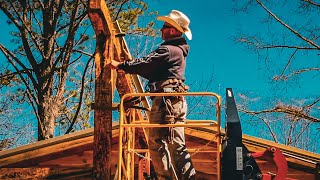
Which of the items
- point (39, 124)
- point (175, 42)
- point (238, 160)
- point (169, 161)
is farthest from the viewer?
point (39, 124)

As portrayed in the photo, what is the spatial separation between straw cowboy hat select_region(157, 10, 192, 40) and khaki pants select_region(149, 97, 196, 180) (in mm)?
775

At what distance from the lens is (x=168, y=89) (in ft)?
15.7

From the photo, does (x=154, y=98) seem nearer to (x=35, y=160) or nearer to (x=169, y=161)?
(x=169, y=161)

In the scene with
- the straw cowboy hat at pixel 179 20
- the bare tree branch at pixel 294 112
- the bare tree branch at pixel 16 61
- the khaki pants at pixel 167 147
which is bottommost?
the khaki pants at pixel 167 147

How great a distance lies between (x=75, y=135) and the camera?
818 cm

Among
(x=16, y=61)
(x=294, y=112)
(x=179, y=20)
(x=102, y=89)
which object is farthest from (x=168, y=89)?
(x=16, y=61)

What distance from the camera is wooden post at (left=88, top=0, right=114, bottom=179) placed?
14.1 ft

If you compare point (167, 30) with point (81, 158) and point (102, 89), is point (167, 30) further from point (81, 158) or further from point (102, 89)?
point (81, 158)

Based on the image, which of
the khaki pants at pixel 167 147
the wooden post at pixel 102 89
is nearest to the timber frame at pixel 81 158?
the khaki pants at pixel 167 147

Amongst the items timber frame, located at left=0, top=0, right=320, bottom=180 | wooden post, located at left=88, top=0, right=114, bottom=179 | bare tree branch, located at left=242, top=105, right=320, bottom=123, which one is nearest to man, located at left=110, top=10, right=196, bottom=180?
wooden post, located at left=88, top=0, right=114, bottom=179

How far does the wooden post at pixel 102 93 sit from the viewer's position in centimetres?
430

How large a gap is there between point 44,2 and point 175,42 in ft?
46.5

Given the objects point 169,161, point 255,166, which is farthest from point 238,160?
point 169,161

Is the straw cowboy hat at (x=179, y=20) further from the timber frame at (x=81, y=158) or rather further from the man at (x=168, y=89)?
the timber frame at (x=81, y=158)
